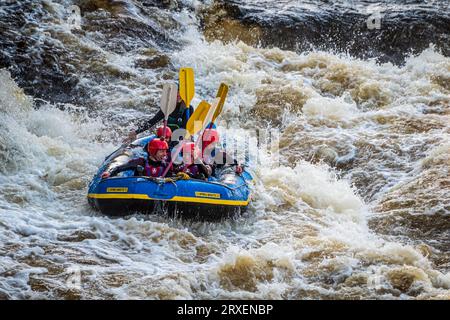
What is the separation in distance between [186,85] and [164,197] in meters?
2.23

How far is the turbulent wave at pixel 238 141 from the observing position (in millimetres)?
6375

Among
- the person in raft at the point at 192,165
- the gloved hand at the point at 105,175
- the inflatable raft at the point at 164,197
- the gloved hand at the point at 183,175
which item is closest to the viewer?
the inflatable raft at the point at 164,197

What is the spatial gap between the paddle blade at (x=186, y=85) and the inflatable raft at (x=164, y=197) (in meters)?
1.79

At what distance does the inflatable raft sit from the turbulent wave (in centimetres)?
16

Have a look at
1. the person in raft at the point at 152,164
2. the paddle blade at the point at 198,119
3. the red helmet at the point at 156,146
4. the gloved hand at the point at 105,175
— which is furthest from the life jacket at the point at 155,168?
the paddle blade at the point at 198,119

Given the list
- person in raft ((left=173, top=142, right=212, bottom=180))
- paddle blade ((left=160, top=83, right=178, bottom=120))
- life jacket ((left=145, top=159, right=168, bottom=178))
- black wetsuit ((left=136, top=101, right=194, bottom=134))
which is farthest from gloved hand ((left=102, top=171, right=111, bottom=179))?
black wetsuit ((left=136, top=101, right=194, bottom=134))

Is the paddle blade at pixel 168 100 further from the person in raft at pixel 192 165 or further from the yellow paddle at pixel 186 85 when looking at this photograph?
the person in raft at pixel 192 165

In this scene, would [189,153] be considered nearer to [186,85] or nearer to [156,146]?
[156,146]

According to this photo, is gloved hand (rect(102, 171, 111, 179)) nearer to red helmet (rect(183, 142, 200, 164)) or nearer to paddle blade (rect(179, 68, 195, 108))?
red helmet (rect(183, 142, 200, 164))

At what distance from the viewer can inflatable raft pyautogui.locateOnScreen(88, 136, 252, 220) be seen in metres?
7.34

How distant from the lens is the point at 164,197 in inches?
289

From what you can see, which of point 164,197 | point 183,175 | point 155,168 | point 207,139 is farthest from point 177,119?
point 164,197
